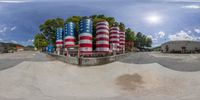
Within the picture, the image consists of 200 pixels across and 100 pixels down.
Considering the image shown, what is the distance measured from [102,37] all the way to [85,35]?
2939 mm

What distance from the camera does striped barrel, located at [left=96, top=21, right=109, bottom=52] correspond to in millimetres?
19744

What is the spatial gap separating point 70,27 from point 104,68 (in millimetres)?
4762

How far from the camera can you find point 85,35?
1755 centimetres

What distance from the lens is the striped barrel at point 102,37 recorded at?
19744mm

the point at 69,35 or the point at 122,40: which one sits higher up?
the point at 69,35

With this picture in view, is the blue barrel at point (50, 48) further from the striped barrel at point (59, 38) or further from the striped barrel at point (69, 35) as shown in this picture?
the striped barrel at point (69, 35)

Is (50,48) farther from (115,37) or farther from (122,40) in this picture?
(122,40)

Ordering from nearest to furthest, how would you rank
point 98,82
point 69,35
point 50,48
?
point 98,82 < point 69,35 < point 50,48

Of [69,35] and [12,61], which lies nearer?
[12,61]

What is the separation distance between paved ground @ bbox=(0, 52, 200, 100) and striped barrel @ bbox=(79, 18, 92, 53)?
3.32m

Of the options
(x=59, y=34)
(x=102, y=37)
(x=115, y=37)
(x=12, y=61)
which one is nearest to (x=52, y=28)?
(x=59, y=34)

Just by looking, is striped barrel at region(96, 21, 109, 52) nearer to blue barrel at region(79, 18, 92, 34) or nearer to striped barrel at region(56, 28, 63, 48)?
blue barrel at region(79, 18, 92, 34)

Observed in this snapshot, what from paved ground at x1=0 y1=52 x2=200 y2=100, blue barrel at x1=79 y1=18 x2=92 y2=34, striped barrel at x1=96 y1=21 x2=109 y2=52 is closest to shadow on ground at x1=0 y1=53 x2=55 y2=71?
paved ground at x1=0 y1=52 x2=200 y2=100

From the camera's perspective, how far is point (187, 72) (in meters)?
12.4
